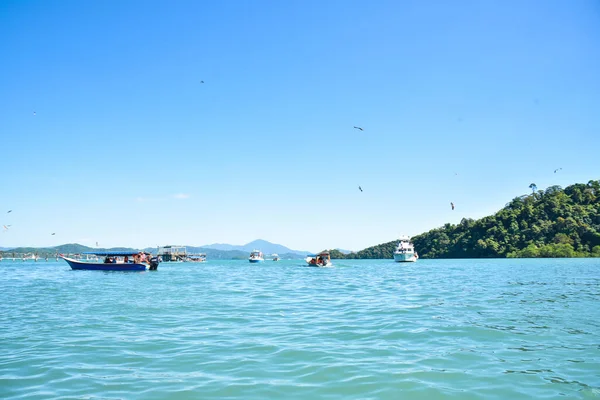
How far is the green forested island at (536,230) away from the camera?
325 ft

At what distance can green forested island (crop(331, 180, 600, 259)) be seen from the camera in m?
98.9

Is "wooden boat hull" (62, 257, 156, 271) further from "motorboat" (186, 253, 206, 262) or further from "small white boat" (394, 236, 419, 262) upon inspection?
"motorboat" (186, 253, 206, 262)

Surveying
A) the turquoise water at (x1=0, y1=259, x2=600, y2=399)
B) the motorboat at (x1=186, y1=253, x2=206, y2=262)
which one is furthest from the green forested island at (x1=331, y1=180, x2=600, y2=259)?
the turquoise water at (x1=0, y1=259, x2=600, y2=399)

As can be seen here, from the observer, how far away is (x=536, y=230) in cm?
11031

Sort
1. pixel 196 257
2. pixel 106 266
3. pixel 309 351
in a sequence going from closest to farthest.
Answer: pixel 309 351 < pixel 106 266 < pixel 196 257

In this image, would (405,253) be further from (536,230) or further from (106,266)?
(106,266)

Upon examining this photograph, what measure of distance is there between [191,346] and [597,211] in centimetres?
12424

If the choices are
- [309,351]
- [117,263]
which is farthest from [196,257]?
[309,351]

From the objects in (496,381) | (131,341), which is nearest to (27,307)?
(131,341)

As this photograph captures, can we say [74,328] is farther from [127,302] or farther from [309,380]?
[309,380]

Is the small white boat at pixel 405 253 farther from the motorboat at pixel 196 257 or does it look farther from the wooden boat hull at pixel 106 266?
the motorboat at pixel 196 257

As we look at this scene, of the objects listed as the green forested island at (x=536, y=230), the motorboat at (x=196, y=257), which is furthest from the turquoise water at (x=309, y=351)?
the motorboat at (x=196, y=257)

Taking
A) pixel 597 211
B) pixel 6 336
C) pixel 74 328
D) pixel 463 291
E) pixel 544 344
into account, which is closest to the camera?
pixel 544 344

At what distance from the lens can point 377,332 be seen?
40.7 ft
